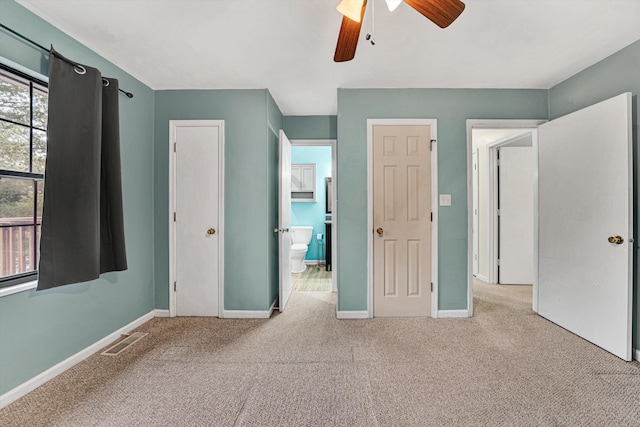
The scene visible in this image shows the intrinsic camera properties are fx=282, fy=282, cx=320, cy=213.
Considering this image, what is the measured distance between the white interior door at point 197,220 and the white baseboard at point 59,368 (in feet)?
1.82

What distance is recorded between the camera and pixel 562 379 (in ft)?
6.09

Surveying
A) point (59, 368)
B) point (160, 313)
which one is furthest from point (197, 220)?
point (59, 368)

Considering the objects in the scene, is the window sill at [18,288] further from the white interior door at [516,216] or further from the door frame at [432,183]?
the white interior door at [516,216]

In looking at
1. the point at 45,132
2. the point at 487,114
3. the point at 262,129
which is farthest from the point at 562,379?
the point at 45,132

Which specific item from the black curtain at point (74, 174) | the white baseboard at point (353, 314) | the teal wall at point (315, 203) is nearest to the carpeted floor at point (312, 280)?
the teal wall at point (315, 203)

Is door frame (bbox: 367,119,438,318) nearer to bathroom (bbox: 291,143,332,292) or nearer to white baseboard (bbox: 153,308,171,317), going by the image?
white baseboard (bbox: 153,308,171,317)

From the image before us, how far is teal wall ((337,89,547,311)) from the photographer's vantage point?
2871 mm

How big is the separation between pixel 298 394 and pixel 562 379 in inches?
68.2

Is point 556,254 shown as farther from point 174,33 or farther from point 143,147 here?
point 143,147

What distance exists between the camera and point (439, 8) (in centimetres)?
130

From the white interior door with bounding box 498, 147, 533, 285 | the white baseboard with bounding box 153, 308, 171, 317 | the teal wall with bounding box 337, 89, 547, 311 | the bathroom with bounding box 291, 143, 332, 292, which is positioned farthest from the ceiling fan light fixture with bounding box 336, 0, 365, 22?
the bathroom with bounding box 291, 143, 332, 292

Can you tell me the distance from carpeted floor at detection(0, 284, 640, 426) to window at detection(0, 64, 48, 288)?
2.77 feet

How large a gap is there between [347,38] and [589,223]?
2.46 metres

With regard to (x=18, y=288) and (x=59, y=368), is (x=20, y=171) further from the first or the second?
(x=59, y=368)
